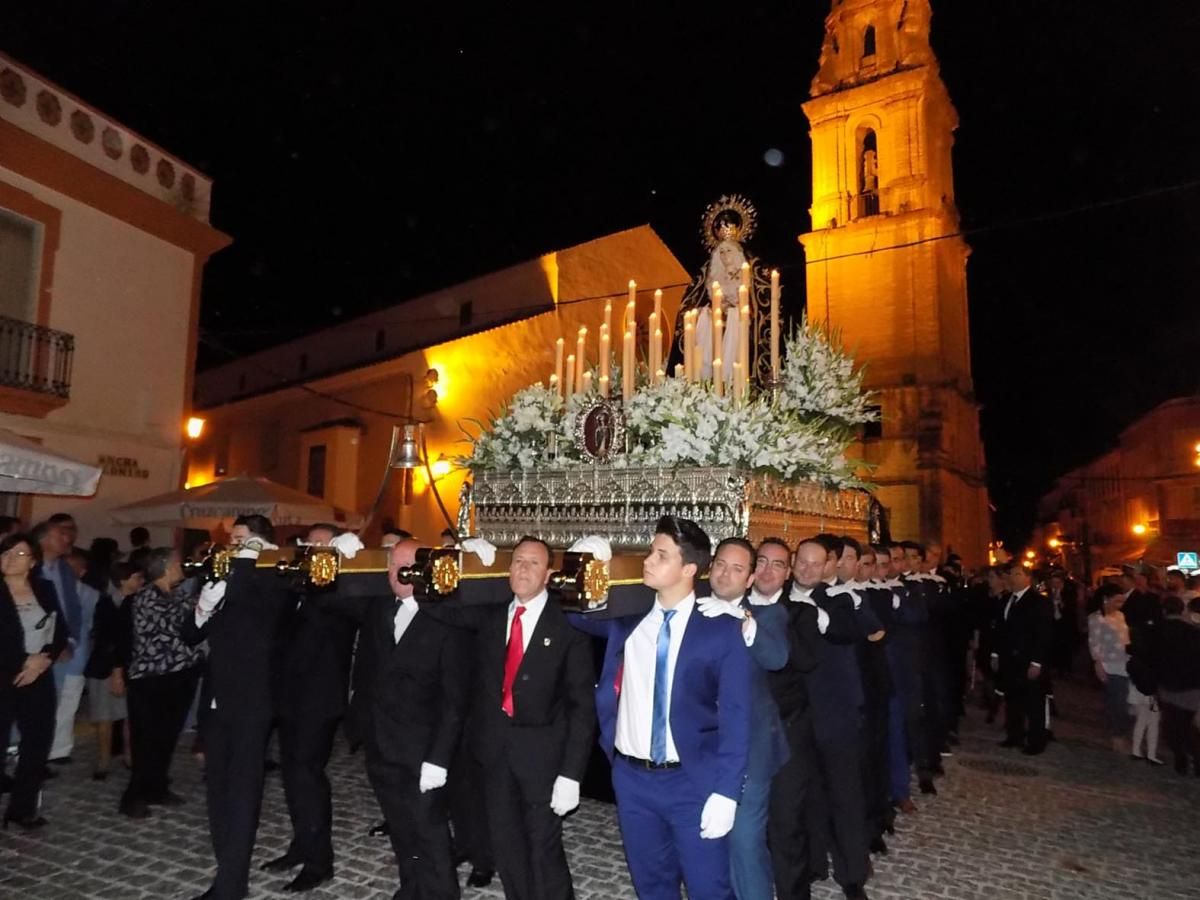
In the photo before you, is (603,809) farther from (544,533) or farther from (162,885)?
(162,885)

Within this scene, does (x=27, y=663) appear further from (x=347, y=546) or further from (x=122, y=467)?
(x=122, y=467)

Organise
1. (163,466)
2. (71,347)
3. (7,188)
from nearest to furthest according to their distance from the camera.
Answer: (7,188), (71,347), (163,466)

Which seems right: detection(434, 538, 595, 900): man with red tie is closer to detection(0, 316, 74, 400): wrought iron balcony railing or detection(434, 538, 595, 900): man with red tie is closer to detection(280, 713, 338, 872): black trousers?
detection(280, 713, 338, 872): black trousers

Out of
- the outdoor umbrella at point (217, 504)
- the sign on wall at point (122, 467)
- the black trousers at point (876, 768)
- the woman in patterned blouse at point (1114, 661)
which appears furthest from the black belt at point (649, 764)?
the sign on wall at point (122, 467)

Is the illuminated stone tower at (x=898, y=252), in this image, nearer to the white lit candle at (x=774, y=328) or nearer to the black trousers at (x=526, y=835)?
the white lit candle at (x=774, y=328)

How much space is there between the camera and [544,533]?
6.17 metres

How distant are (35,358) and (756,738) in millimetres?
13332

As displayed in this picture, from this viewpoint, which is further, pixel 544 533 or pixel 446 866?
pixel 544 533

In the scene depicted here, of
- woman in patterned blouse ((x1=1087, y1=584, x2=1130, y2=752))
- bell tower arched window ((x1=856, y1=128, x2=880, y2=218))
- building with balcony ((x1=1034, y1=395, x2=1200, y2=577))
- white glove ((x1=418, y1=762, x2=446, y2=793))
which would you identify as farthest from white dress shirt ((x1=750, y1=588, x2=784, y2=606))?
building with balcony ((x1=1034, y1=395, x2=1200, y2=577))

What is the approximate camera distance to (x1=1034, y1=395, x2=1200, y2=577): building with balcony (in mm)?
40281

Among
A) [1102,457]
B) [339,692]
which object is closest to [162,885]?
[339,692]

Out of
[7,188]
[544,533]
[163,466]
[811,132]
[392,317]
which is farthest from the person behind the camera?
[811,132]

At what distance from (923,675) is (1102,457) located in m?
59.2

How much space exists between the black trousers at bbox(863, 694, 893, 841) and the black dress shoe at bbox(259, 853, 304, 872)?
365 centimetres
